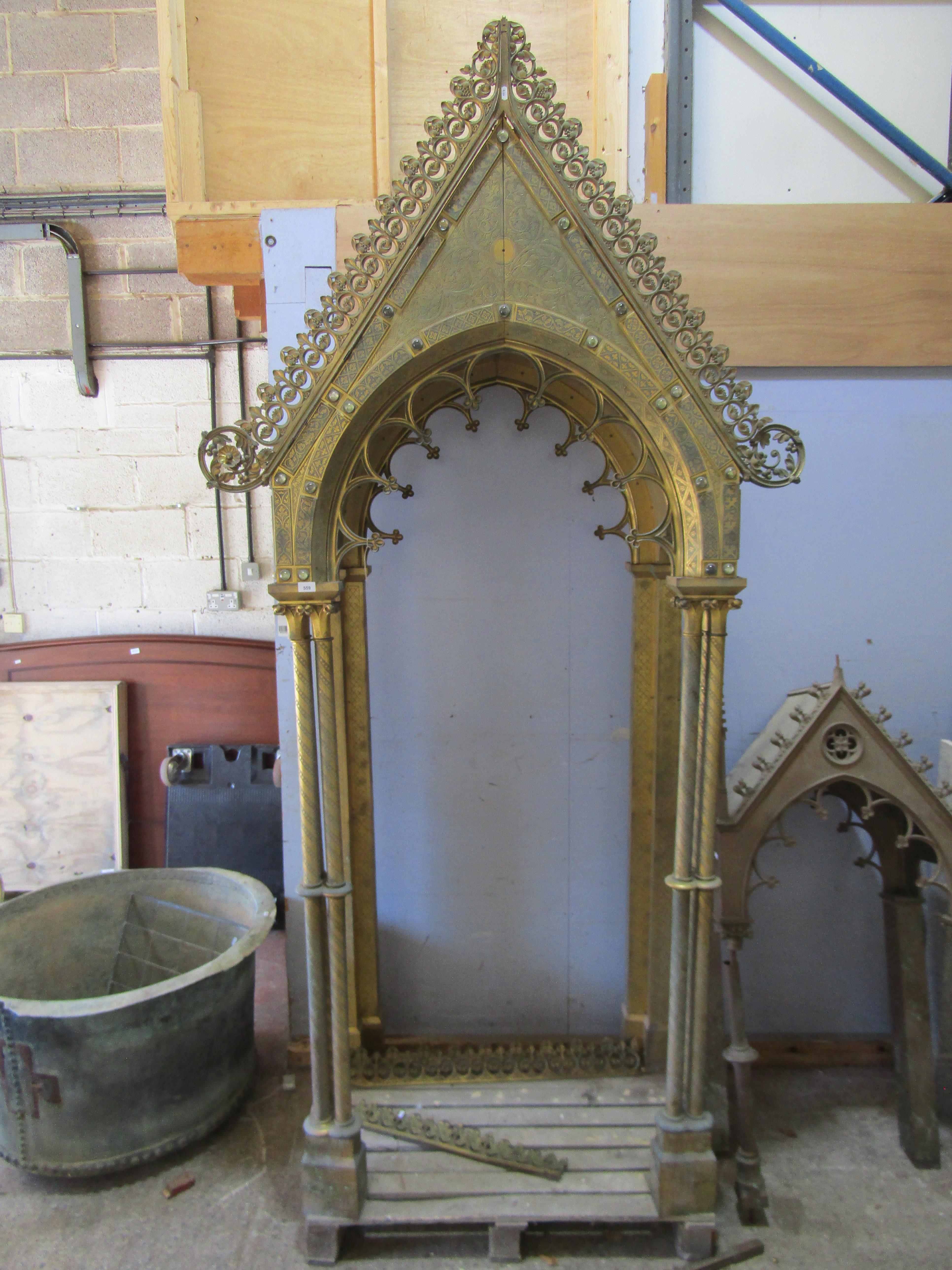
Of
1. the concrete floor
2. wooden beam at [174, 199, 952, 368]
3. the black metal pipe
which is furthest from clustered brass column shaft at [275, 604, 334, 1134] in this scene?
the black metal pipe

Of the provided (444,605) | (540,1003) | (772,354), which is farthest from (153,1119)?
(772,354)

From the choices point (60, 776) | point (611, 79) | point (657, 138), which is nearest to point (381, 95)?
point (611, 79)

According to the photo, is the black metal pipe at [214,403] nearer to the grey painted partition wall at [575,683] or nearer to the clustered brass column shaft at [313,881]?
the grey painted partition wall at [575,683]

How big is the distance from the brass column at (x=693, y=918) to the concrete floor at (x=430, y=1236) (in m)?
0.23

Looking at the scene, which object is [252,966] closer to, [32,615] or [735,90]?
[32,615]

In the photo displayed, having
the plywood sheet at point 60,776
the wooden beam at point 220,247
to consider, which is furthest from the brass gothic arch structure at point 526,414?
the plywood sheet at point 60,776

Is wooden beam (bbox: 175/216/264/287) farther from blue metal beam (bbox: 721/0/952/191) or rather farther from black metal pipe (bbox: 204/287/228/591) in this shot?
blue metal beam (bbox: 721/0/952/191)

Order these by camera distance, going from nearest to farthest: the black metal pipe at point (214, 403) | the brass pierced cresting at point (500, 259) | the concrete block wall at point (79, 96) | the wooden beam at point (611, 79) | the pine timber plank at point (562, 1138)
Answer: the brass pierced cresting at point (500, 259)
the pine timber plank at point (562, 1138)
the wooden beam at point (611, 79)
the concrete block wall at point (79, 96)
the black metal pipe at point (214, 403)

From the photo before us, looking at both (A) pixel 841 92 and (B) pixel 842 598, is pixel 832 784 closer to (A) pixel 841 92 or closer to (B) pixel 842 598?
(B) pixel 842 598

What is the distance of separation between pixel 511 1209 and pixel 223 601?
9.00 feet

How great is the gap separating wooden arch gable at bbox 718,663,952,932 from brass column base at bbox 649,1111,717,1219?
52cm

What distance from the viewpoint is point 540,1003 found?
279 centimetres

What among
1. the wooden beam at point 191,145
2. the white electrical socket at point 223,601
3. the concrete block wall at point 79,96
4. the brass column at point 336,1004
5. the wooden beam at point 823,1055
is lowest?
the wooden beam at point 823,1055

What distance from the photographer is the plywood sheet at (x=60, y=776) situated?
3.68 meters
